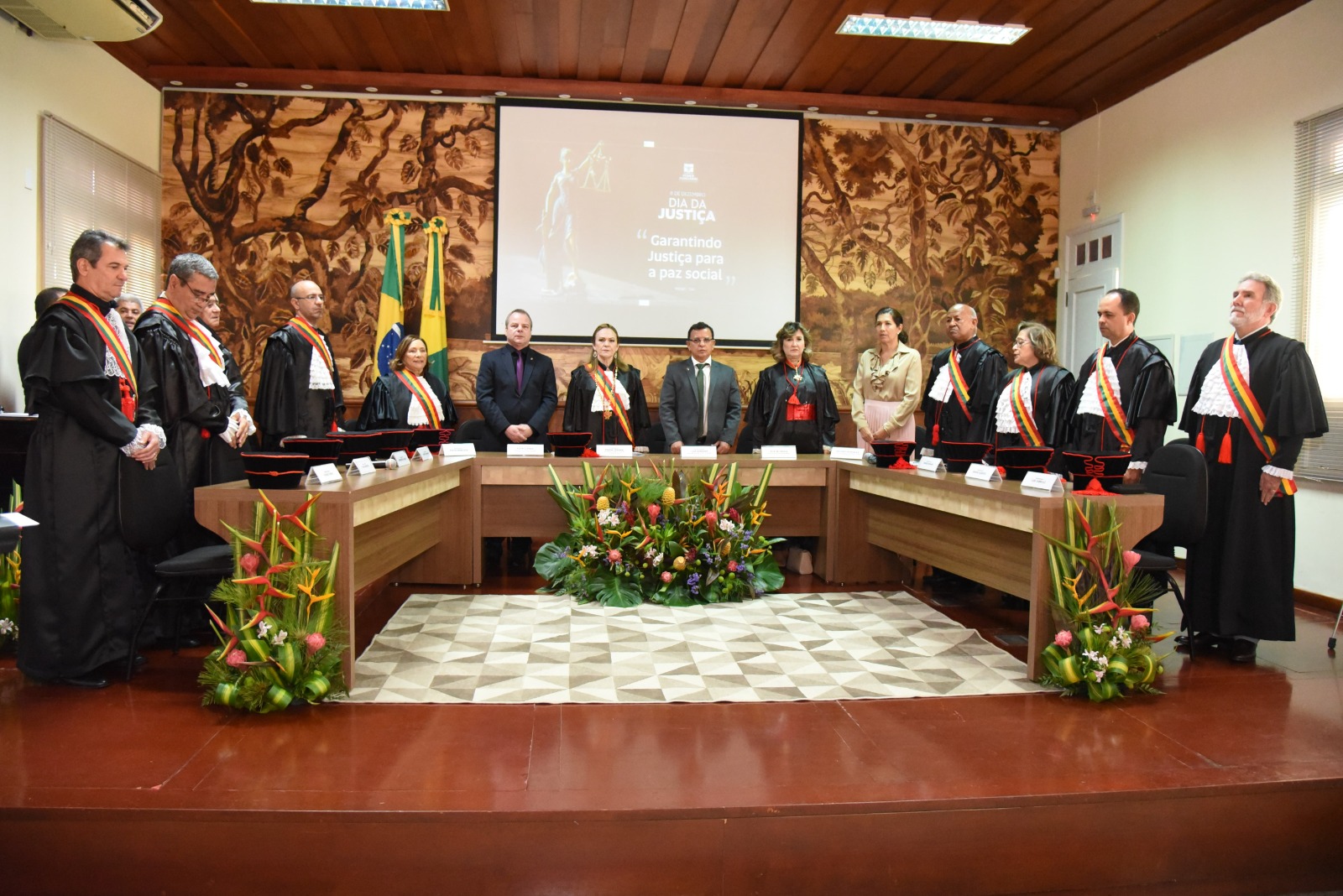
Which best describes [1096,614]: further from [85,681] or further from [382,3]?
[382,3]

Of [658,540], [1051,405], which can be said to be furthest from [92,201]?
[1051,405]

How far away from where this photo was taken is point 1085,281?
22.8 ft

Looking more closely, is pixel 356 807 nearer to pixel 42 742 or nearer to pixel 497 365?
pixel 42 742

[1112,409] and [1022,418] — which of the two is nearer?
[1112,409]

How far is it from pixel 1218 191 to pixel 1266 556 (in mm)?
3099

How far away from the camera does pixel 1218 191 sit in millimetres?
5566

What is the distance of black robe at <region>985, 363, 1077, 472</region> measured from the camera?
4438mm

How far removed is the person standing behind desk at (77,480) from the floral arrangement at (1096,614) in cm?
310

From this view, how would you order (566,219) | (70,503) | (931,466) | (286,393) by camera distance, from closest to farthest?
(70,503) < (931,466) < (286,393) < (566,219)

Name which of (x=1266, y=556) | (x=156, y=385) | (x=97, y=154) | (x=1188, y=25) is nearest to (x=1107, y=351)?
(x=1266, y=556)

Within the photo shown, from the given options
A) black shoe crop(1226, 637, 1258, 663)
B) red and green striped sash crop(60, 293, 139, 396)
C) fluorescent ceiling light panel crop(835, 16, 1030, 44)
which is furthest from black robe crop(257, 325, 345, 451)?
black shoe crop(1226, 637, 1258, 663)

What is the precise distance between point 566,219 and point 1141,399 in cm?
440

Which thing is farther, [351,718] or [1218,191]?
[1218,191]

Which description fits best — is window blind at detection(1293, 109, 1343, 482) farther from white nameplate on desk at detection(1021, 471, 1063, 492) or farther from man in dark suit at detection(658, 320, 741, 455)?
man in dark suit at detection(658, 320, 741, 455)
